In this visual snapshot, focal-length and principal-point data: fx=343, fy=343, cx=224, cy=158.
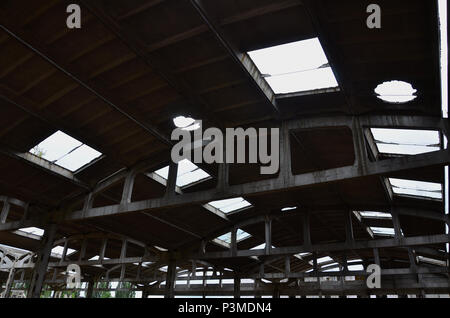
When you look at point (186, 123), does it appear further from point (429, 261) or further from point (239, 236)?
point (429, 261)

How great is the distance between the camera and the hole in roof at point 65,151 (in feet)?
41.8

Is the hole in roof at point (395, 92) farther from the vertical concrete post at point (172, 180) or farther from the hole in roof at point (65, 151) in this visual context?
the hole in roof at point (65, 151)

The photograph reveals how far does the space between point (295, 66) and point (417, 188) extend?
10546 millimetres

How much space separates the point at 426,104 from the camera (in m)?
9.56

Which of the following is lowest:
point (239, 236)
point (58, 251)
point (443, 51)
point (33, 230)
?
point (58, 251)

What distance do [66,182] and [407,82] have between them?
45.2 feet

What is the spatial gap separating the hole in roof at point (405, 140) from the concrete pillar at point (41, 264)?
568 inches

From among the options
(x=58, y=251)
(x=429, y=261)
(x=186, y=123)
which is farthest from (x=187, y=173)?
(x=429, y=261)

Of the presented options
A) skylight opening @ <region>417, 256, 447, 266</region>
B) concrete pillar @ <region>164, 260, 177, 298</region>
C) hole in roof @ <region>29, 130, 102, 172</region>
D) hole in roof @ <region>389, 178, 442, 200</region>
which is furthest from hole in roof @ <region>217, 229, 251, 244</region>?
skylight opening @ <region>417, 256, 447, 266</region>

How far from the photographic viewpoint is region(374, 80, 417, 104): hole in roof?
9.19 metres

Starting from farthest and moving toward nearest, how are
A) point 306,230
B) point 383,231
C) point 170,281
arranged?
point 383,231 < point 170,281 < point 306,230

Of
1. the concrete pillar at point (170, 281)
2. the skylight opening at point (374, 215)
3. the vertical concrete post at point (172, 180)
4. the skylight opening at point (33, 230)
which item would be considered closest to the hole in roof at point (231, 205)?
the concrete pillar at point (170, 281)

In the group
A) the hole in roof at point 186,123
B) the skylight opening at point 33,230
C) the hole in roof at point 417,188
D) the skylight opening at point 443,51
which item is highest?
the hole in roof at point 186,123

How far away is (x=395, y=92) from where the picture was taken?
31.4ft
